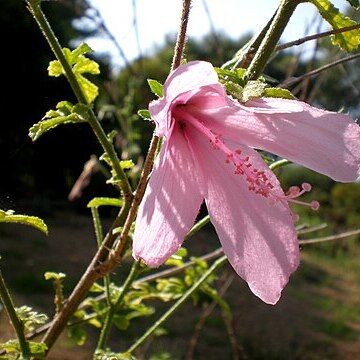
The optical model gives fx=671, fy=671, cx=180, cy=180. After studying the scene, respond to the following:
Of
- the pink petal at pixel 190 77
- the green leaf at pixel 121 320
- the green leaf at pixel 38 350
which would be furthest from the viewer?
the green leaf at pixel 121 320

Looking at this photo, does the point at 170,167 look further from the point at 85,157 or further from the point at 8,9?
the point at 8,9

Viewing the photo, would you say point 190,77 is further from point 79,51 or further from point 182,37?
point 79,51

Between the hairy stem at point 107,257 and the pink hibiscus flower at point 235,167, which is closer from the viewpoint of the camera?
the pink hibiscus flower at point 235,167

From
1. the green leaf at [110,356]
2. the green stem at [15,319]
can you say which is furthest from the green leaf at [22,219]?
the green leaf at [110,356]

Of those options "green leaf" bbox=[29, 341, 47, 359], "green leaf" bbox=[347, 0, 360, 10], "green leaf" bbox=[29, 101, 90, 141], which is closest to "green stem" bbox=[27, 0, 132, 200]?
"green leaf" bbox=[29, 101, 90, 141]

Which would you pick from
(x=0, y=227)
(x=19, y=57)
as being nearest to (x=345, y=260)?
(x=0, y=227)

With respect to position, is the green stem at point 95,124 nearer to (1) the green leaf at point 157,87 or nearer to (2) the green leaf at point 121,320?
(1) the green leaf at point 157,87
